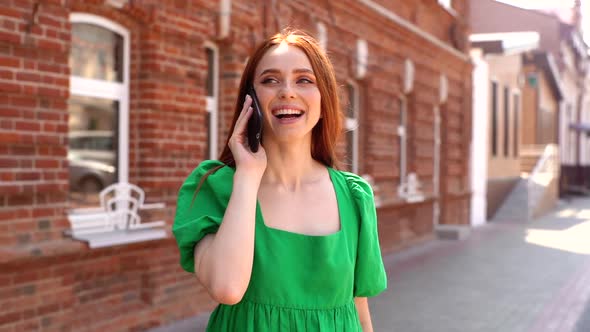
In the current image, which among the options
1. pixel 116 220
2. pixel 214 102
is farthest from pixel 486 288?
pixel 116 220

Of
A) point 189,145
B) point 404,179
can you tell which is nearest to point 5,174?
point 189,145

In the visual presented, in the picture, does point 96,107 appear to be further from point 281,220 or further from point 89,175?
point 281,220

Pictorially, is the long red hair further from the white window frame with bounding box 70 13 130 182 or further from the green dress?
the white window frame with bounding box 70 13 130 182

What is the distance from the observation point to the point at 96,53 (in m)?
5.46

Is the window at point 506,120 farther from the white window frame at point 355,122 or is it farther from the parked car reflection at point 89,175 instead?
the parked car reflection at point 89,175

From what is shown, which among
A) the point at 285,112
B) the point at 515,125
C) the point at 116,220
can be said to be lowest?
the point at 116,220

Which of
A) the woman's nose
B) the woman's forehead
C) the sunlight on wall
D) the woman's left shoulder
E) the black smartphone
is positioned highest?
the woman's forehead

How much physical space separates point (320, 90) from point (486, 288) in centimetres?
713

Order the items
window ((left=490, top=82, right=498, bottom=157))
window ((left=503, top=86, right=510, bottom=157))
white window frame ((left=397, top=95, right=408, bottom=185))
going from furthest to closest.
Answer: window ((left=503, top=86, right=510, bottom=157)), window ((left=490, top=82, right=498, bottom=157)), white window frame ((left=397, top=95, right=408, bottom=185))

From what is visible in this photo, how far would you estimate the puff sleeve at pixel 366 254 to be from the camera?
1927 mm

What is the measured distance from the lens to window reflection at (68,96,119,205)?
5.32 m

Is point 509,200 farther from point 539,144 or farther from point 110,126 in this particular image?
point 110,126

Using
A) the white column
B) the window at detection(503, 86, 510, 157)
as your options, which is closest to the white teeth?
the white column

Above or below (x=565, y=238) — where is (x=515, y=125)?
above
